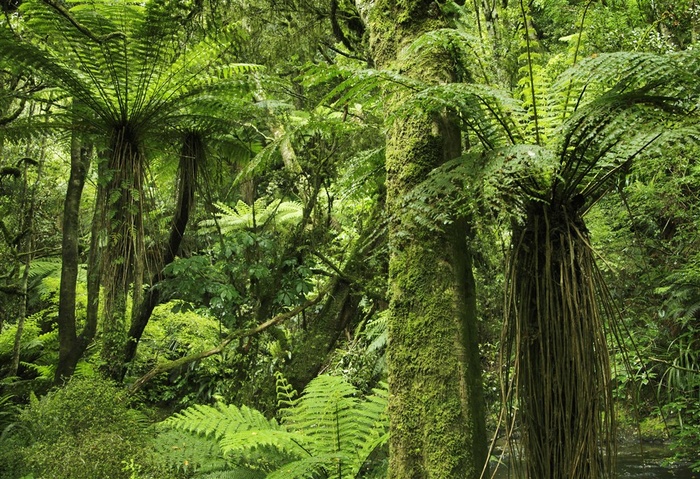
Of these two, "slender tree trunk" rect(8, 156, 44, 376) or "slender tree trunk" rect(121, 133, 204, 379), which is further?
"slender tree trunk" rect(8, 156, 44, 376)

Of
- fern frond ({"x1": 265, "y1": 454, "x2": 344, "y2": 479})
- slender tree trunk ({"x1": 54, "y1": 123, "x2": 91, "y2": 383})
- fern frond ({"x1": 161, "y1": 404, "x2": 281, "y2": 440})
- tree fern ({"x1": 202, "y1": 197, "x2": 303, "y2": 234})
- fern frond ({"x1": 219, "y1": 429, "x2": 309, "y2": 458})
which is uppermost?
tree fern ({"x1": 202, "y1": 197, "x2": 303, "y2": 234})

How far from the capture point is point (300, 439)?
3.12 m

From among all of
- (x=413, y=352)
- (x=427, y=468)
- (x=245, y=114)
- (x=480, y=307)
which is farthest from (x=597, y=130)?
(x=245, y=114)

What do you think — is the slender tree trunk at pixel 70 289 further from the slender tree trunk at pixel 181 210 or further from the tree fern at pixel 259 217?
the tree fern at pixel 259 217

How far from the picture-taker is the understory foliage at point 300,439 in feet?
10.00

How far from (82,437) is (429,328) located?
2265mm

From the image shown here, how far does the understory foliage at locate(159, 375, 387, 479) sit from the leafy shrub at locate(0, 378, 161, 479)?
0.88ft

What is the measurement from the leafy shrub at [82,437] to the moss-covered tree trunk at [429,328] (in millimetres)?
1653

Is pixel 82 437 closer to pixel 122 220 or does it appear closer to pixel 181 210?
pixel 122 220

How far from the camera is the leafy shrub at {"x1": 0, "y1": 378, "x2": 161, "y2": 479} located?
2.97m

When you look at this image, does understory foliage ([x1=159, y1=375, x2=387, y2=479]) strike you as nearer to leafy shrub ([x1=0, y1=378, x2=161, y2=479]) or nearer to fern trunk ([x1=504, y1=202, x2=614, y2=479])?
leafy shrub ([x1=0, y1=378, x2=161, y2=479])

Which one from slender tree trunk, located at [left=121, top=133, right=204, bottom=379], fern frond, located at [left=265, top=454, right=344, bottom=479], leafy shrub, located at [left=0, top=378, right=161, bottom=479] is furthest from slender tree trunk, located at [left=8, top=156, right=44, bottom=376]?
fern frond, located at [left=265, top=454, right=344, bottom=479]

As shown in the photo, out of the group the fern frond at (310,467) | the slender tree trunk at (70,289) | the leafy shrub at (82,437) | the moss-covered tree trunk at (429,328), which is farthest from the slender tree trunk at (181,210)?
the moss-covered tree trunk at (429,328)

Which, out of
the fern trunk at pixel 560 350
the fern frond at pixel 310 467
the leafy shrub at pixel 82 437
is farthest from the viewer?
the leafy shrub at pixel 82 437
